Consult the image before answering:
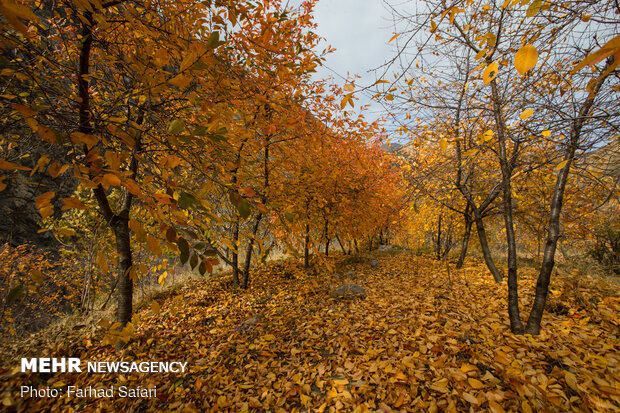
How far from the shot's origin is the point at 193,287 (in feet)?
20.5

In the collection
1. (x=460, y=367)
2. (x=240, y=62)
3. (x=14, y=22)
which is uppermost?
(x=240, y=62)

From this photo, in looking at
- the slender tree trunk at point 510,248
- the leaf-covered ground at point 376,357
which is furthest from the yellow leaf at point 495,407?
the slender tree trunk at point 510,248

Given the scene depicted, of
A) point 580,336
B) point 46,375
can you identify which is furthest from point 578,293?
point 46,375

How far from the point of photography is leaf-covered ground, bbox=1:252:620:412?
2.04m

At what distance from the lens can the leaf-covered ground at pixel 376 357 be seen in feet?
6.68

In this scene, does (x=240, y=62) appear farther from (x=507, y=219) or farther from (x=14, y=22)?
(x=507, y=219)

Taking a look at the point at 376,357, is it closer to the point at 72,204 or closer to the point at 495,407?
the point at 495,407

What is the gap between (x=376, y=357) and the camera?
9.00ft

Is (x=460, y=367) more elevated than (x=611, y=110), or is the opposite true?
(x=611, y=110)

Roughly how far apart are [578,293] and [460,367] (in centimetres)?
281

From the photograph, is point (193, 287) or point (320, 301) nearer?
point (320, 301)

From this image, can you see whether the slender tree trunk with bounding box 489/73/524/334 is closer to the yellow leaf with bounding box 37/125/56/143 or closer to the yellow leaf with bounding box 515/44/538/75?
the yellow leaf with bounding box 515/44/538/75

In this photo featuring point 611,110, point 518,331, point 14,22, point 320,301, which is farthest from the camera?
point 320,301

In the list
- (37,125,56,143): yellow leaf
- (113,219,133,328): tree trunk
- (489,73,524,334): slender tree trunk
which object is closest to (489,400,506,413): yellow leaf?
(489,73,524,334): slender tree trunk
